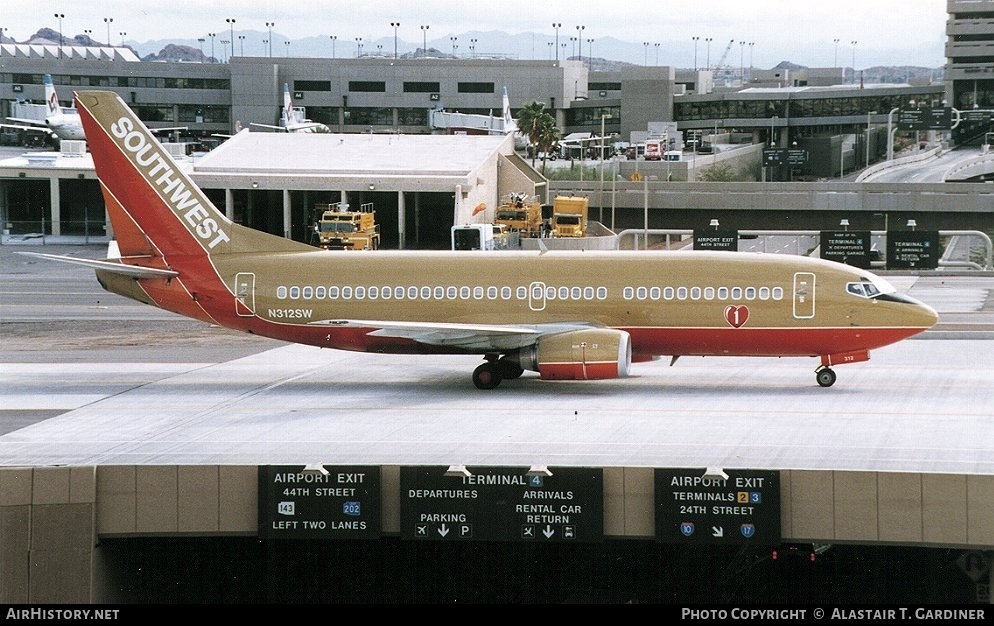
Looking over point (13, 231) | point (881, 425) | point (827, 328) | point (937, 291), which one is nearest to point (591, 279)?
point (827, 328)

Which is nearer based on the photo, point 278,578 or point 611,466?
point 611,466

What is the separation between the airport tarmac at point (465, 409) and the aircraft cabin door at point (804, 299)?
228cm

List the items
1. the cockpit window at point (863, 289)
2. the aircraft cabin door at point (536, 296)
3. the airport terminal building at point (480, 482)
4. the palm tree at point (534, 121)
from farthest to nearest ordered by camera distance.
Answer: the palm tree at point (534, 121) < the aircraft cabin door at point (536, 296) < the cockpit window at point (863, 289) < the airport terminal building at point (480, 482)

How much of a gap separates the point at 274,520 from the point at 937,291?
48359 millimetres

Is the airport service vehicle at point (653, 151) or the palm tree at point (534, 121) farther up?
the palm tree at point (534, 121)

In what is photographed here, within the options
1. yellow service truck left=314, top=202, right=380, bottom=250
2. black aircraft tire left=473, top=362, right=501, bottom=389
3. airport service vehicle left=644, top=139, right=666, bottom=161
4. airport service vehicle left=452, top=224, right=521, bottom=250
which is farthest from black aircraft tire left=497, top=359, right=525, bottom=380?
airport service vehicle left=644, top=139, right=666, bottom=161

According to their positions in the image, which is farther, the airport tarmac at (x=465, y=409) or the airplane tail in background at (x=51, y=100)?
the airplane tail in background at (x=51, y=100)

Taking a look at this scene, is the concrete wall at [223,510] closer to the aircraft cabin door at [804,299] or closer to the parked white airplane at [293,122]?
the aircraft cabin door at [804,299]

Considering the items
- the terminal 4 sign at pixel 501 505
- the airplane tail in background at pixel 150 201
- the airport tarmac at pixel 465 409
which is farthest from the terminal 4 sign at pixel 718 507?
the airplane tail in background at pixel 150 201

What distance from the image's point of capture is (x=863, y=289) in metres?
39.2

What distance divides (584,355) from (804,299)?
6996 millimetres

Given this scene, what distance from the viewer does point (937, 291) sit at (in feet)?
219

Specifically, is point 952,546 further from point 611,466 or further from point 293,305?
point 293,305

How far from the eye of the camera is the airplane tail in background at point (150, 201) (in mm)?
42594
